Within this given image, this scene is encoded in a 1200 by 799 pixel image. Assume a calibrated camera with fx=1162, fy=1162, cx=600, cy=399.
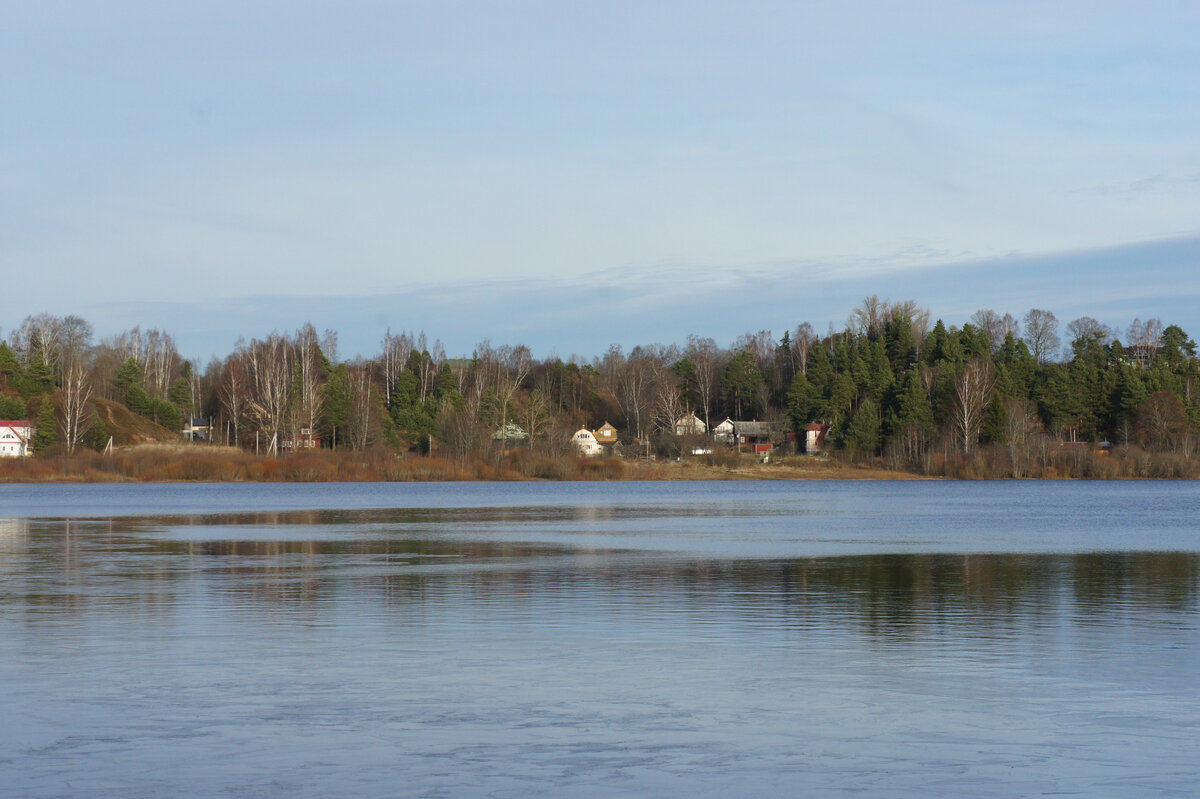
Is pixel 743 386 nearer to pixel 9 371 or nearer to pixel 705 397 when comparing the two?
pixel 705 397

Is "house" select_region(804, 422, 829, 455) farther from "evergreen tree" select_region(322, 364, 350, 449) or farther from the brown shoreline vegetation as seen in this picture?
"evergreen tree" select_region(322, 364, 350, 449)

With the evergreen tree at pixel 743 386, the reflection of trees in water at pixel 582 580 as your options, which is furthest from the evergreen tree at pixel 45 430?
the reflection of trees in water at pixel 582 580

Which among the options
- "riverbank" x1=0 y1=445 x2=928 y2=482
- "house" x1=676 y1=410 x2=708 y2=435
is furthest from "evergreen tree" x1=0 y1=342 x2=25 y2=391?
"house" x1=676 y1=410 x2=708 y2=435

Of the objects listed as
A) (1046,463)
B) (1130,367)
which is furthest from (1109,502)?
(1130,367)

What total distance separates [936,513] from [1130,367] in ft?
234

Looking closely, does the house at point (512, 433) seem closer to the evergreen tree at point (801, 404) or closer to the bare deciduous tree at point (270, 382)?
the bare deciduous tree at point (270, 382)

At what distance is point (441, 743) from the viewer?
844cm

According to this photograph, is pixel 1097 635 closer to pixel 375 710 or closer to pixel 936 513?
pixel 375 710

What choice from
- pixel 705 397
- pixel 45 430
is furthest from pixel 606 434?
pixel 45 430

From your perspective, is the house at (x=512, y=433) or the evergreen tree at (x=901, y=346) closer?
the house at (x=512, y=433)

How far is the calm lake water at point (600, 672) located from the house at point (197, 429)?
322ft

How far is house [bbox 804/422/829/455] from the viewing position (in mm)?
108625

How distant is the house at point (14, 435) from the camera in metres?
97.9

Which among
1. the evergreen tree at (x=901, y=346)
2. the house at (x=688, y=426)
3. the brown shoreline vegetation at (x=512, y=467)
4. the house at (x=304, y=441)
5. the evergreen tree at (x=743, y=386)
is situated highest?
the evergreen tree at (x=901, y=346)
